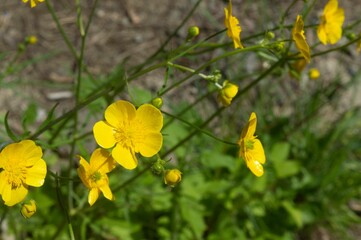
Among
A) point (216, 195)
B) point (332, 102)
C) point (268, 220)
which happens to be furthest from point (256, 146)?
point (332, 102)

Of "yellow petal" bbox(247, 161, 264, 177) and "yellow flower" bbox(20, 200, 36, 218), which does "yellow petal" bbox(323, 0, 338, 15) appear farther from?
"yellow flower" bbox(20, 200, 36, 218)

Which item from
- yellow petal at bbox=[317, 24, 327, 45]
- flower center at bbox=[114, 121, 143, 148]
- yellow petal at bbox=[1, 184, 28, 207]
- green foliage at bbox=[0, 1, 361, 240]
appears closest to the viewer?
yellow petal at bbox=[1, 184, 28, 207]

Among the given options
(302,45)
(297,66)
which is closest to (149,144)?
(302,45)

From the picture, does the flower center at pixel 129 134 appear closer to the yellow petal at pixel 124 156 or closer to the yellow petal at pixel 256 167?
the yellow petal at pixel 124 156

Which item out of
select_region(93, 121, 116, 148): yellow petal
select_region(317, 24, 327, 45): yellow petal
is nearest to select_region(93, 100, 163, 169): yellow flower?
select_region(93, 121, 116, 148): yellow petal

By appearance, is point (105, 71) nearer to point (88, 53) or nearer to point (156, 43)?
point (88, 53)

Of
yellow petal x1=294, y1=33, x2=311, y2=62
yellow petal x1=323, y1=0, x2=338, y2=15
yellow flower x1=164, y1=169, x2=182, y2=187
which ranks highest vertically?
yellow petal x1=323, y1=0, x2=338, y2=15
